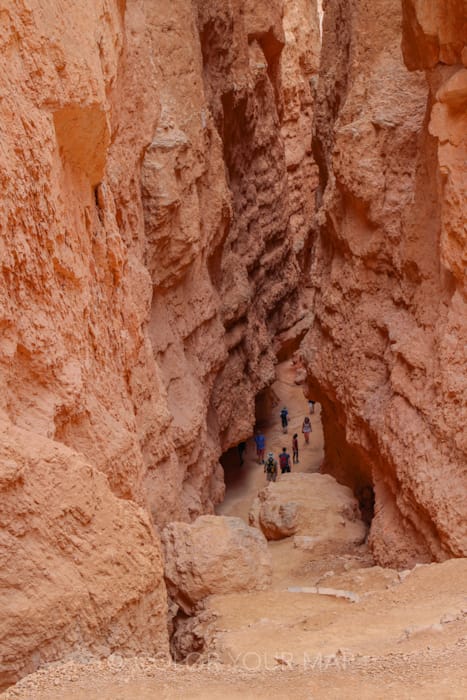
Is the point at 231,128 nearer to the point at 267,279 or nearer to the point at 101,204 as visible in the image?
the point at 267,279

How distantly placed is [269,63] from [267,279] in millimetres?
6072

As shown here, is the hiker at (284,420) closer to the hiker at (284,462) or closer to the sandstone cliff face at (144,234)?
the sandstone cliff face at (144,234)

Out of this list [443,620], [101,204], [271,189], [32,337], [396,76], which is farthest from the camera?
[271,189]

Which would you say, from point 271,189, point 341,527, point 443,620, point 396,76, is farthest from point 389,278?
point 271,189

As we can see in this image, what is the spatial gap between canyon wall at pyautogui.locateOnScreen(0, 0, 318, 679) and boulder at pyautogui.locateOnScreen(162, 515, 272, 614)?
764mm

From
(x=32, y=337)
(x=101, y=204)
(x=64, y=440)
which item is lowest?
(x=64, y=440)

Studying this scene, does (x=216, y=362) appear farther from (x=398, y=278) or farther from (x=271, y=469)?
(x=398, y=278)

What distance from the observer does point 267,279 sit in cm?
2209

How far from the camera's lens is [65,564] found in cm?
451

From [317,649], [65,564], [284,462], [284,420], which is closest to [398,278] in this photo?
[284,462]

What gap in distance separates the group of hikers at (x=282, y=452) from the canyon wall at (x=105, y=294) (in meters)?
1.51

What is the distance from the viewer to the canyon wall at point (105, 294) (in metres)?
4.62

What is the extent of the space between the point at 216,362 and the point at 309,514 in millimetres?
3699

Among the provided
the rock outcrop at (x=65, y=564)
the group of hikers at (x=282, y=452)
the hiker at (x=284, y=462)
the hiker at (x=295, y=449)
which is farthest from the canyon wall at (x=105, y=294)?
the hiker at (x=295, y=449)
